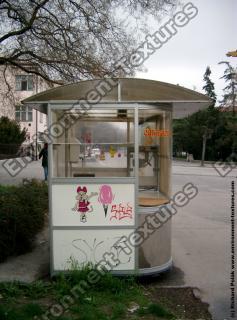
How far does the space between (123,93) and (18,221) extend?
Answer: 2.68 m

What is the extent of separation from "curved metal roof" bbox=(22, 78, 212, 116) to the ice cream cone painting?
1130 millimetres

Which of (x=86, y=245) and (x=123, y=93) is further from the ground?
Result: (x=123, y=93)

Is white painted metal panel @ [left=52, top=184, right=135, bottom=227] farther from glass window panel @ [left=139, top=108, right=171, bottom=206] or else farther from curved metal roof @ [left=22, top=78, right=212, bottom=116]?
curved metal roof @ [left=22, top=78, right=212, bottom=116]

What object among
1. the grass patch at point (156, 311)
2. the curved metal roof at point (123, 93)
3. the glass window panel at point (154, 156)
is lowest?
the grass patch at point (156, 311)

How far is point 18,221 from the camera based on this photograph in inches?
289

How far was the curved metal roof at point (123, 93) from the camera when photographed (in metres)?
6.11

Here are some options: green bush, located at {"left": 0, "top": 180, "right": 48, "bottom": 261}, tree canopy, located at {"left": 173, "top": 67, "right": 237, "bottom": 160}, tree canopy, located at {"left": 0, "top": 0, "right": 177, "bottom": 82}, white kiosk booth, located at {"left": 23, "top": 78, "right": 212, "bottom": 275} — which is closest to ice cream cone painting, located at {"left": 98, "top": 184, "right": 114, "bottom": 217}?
white kiosk booth, located at {"left": 23, "top": 78, "right": 212, "bottom": 275}

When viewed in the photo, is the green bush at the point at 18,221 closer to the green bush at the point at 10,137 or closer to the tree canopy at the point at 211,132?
the green bush at the point at 10,137

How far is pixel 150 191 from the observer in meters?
6.94

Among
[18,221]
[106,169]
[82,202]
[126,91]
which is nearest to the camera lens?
[82,202]

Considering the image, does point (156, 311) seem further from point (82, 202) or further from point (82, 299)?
point (82, 202)

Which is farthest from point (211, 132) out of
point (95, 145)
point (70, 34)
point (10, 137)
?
point (95, 145)

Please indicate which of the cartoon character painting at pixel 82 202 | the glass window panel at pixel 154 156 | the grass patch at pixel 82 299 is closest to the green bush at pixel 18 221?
the grass patch at pixel 82 299

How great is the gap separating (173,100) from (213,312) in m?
2.61
